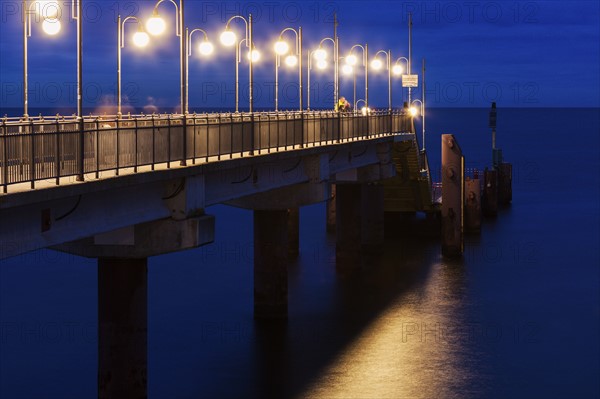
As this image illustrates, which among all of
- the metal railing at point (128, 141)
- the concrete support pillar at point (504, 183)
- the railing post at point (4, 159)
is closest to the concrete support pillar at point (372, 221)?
the metal railing at point (128, 141)

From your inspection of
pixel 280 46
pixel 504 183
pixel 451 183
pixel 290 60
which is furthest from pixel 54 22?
pixel 504 183

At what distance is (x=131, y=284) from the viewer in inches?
1053

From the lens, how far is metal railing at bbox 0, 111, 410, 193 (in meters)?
20.5

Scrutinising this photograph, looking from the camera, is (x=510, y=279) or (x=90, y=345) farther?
(x=510, y=279)

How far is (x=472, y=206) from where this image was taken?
6581 cm

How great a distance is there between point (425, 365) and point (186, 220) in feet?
41.2

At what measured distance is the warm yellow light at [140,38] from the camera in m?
28.0

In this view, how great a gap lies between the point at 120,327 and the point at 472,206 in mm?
41697

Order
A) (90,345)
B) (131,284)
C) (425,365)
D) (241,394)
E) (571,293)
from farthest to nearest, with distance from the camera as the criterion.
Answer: (571,293) < (90,345) < (425,365) < (241,394) < (131,284)

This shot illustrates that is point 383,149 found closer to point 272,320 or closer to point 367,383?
point 272,320

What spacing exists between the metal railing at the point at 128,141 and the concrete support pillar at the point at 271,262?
114 inches

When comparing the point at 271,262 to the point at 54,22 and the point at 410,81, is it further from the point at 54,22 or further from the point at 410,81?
the point at 410,81

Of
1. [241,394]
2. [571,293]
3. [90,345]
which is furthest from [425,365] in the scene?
[571,293]

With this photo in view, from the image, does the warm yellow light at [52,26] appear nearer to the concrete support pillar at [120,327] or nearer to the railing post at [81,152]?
the railing post at [81,152]
